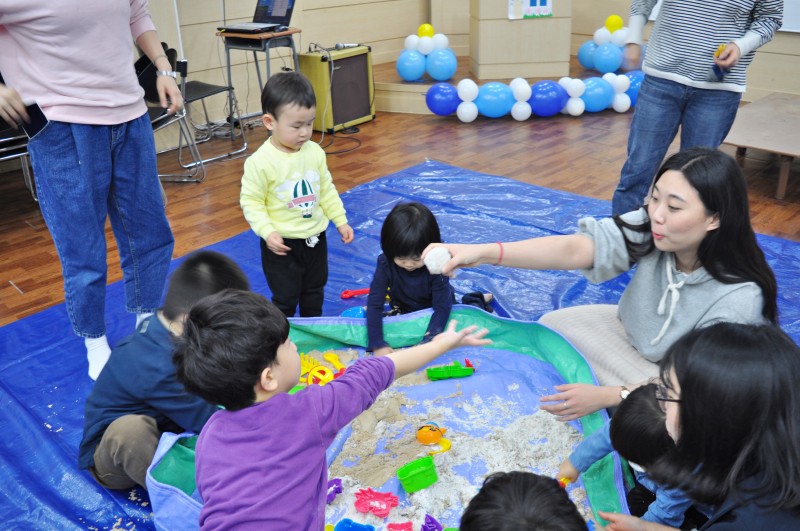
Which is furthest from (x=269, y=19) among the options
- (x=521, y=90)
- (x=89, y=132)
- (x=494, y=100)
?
(x=89, y=132)

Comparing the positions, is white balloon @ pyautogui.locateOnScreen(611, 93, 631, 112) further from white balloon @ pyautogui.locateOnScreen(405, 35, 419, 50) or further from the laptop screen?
the laptop screen

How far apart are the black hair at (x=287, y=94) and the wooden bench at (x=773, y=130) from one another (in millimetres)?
2632

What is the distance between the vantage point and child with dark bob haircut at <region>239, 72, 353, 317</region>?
7.12 feet

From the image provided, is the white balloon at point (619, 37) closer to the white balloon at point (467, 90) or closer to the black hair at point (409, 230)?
the white balloon at point (467, 90)

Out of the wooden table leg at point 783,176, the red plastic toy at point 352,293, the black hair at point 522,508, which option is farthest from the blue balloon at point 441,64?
the black hair at point 522,508

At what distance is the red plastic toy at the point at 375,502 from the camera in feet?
5.29

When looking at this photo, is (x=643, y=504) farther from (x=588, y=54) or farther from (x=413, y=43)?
(x=588, y=54)

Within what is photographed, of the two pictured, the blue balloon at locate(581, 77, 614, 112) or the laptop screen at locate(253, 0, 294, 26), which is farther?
the blue balloon at locate(581, 77, 614, 112)

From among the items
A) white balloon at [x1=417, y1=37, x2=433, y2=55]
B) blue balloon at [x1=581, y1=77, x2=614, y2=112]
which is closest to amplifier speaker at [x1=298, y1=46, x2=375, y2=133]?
white balloon at [x1=417, y1=37, x2=433, y2=55]

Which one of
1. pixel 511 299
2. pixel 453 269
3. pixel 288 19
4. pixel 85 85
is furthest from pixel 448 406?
pixel 288 19

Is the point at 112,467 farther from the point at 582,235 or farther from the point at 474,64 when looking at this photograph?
the point at 474,64

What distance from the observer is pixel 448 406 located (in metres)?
1.97

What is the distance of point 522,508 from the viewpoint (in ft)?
3.17

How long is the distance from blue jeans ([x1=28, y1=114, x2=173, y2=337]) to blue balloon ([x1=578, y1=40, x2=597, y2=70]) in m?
4.57
